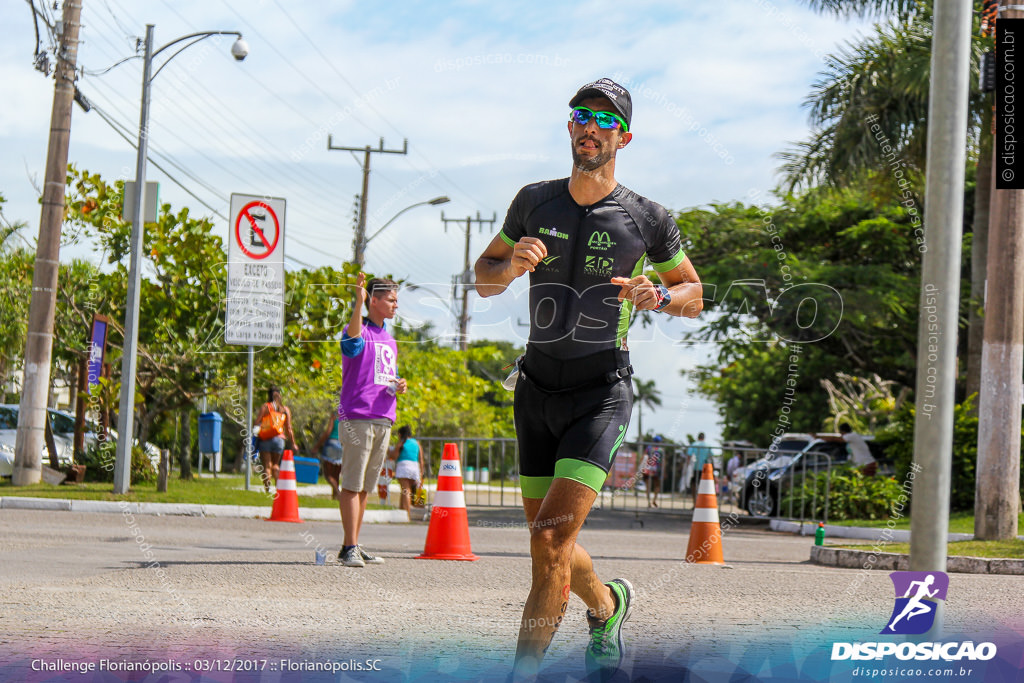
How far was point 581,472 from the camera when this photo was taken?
418cm

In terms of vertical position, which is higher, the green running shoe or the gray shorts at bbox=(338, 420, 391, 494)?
the gray shorts at bbox=(338, 420, 391, 494)

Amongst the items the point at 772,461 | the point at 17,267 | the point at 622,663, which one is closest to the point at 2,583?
the point at 622,663

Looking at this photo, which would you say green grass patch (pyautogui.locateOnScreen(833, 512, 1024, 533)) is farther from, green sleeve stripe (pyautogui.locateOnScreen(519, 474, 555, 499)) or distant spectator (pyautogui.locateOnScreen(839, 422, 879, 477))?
green sleeve stripe (pyautogui.locateOnScreen(519, 474, 555, 499))

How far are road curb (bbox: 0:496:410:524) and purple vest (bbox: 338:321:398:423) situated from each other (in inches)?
308

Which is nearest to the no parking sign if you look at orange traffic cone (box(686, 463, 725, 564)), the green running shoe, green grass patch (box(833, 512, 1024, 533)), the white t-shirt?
orange traffic cone (box(686, 463, 725, 564))

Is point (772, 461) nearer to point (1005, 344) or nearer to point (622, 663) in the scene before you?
point (1005, 344)

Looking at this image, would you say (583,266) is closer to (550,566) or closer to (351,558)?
(550,566)

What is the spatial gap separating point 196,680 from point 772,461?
16670 millimetres

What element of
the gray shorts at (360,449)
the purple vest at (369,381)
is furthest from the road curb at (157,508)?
the purple vest at (369,381)

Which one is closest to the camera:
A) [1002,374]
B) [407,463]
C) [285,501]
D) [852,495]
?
[1002,374]

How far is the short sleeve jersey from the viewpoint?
4.33 m

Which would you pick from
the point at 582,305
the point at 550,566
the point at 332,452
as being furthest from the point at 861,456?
the point at 550,566

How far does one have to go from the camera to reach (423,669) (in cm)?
459

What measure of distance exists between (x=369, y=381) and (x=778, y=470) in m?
12.4
